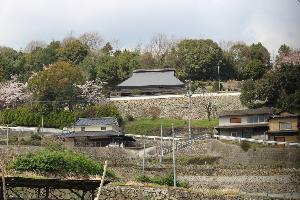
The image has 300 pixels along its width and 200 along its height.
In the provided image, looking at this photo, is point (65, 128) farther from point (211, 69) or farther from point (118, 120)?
point (211, 69)

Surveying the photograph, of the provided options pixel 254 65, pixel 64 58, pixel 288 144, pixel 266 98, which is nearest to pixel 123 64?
pixel 64 58

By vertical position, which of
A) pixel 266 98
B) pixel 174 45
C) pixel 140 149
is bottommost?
pixel 140 149

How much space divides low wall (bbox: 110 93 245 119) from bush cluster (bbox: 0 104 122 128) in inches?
138

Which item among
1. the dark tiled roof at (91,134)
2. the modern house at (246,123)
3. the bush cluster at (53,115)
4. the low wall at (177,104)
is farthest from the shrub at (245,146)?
the low wall at (177,104)

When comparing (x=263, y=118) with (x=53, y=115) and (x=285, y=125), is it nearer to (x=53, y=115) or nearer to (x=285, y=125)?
(x=285, y=125)

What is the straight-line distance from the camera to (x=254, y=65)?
55.8m

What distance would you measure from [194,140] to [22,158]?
14.1 meters

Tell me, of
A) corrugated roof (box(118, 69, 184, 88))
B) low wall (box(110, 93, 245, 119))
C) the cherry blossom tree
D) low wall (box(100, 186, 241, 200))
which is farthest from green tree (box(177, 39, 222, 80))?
low wall (box(100, 186, 241, 200))

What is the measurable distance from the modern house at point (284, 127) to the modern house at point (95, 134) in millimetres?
8627

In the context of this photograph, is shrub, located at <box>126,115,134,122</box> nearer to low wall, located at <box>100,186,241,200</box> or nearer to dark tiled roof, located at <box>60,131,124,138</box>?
dark tiled roof, located at <box>60,131,124,138</box>

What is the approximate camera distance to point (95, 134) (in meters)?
41.5

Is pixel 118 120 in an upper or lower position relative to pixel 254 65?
lower

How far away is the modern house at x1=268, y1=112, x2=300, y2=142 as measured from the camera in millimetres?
39000

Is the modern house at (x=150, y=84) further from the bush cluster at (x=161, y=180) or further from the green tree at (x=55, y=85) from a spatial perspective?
the bush cluster at (x=161, y=180)
